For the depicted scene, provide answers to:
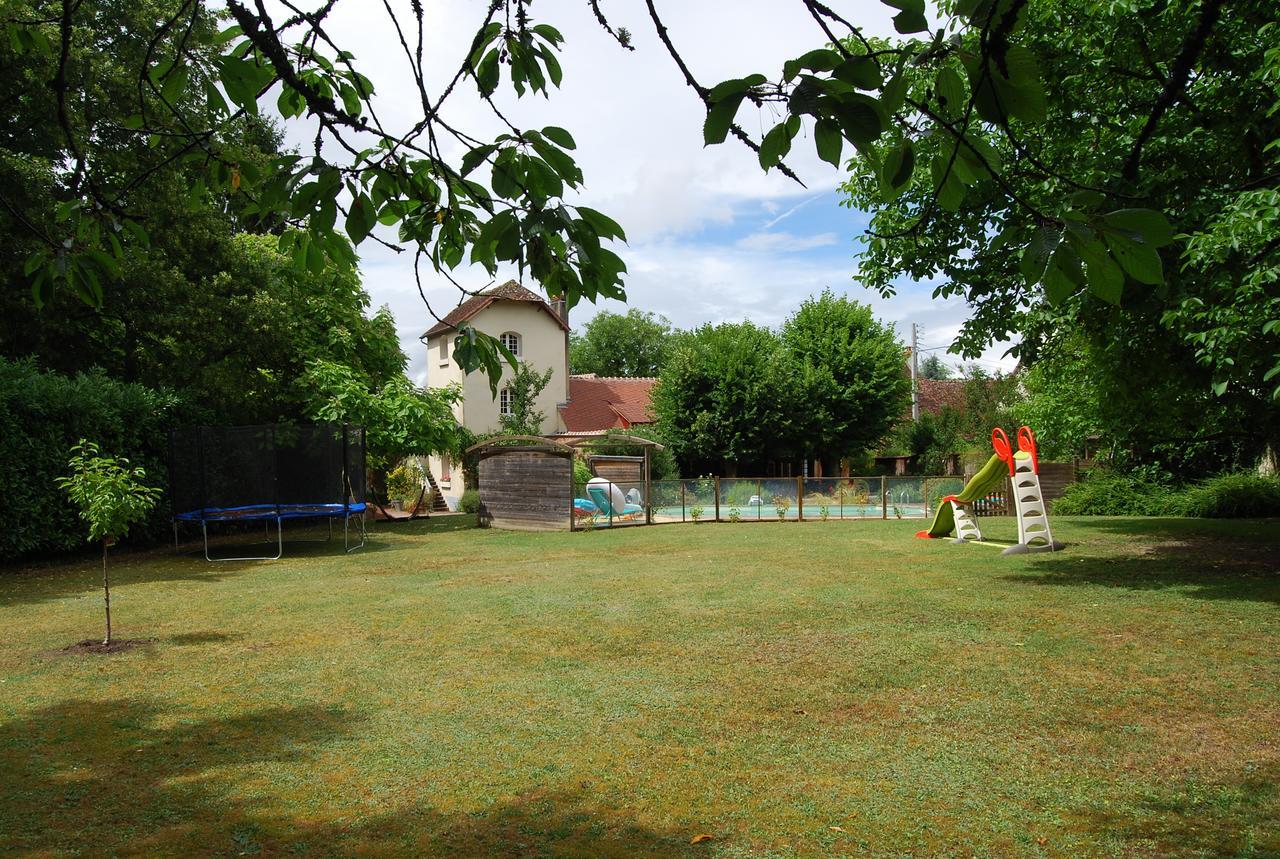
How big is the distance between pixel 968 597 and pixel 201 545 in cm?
1466

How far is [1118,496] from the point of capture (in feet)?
74.4

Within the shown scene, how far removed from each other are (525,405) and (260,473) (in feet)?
55.0

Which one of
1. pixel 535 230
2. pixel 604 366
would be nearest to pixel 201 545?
pixel 535 230

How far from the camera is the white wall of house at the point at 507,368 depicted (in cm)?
3388

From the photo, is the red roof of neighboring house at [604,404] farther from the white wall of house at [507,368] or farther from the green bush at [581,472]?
the green bush at [581,472]

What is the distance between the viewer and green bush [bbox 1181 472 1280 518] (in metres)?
20.2

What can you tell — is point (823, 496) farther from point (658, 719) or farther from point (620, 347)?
point (620, 347)

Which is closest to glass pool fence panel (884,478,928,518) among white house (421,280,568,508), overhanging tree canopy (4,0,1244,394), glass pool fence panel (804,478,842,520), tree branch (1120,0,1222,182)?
glass pool fence panel (804,478,842,520)

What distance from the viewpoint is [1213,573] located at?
11.5 metres

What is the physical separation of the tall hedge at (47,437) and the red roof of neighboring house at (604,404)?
71.8 ft

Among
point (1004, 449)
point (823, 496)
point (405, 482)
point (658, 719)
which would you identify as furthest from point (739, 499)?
point (658, 719)

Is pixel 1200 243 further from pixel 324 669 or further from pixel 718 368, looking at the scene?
pixel 718 368

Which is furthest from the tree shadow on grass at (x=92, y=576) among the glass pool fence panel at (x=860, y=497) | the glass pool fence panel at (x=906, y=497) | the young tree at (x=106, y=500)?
the glass pool fence panel at (x=906, y=497)

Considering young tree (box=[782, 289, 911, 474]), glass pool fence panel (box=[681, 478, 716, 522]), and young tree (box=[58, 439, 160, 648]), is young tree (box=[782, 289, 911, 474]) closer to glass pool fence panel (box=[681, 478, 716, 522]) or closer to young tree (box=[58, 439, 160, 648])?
glass pool fence panel (box=[681, 478, 716, 522])
